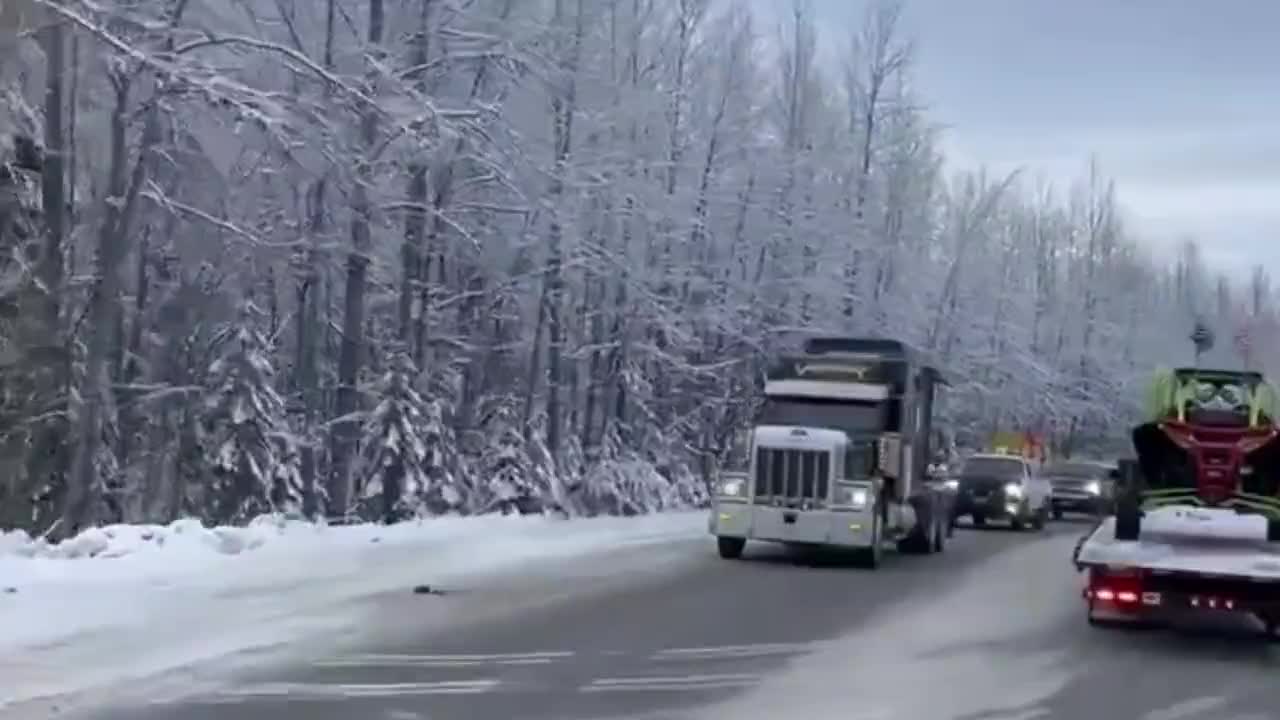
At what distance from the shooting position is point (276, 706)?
11750mm

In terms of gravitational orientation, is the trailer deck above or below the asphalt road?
above

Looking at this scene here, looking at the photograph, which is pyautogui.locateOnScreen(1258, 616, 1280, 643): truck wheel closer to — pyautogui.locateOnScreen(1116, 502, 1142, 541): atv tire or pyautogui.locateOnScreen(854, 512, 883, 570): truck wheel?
pyautogui.locateOnScreen(1116, 502, 1142, 541): atv tire

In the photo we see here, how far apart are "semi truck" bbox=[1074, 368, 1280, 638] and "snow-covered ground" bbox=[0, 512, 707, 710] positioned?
7.30 m

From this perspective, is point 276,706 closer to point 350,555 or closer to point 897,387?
point 350,555

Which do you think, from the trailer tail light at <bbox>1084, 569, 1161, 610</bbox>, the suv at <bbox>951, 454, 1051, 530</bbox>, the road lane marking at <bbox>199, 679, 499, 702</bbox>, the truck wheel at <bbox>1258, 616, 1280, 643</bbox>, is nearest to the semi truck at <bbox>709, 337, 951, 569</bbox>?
the truck wheel at <bbox>1258, 616, 1280, 643</bbox>

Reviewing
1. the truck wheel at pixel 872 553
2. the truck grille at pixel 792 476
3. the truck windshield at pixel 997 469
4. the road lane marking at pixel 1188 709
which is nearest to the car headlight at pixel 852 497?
the truck grille at pixel 792 476

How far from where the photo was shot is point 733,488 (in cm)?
2598

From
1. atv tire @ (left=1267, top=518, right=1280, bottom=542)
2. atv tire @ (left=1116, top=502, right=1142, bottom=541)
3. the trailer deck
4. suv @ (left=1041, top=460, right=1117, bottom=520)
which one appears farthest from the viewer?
suv @ (left=1041, top=460, right=1117, bottom=520)

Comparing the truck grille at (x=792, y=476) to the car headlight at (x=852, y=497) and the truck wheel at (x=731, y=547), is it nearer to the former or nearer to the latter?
the car headlight at (x=852, y=497)

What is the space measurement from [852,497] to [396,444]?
8.59m

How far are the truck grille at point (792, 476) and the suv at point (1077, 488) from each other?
2381cm

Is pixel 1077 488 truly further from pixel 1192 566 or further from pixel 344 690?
pixel 344 690

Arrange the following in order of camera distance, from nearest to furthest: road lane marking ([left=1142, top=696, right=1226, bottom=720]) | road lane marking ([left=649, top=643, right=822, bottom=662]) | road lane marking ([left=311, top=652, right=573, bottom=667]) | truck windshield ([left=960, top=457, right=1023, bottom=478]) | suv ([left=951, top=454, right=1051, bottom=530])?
road lane marking ([left=1142, top=696, right=1226, bottom=720])
road lane marking ([left=311, top=652, right=573, bottom=667])
road lane marking ([left=649, top=643, right=822, bottom=662])
suv ([left=951, top=454, right=1051, bottom=530])
truck windshield ([left=960, top=457, right=1023, bottom=478])

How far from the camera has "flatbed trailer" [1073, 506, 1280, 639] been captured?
16.4m
